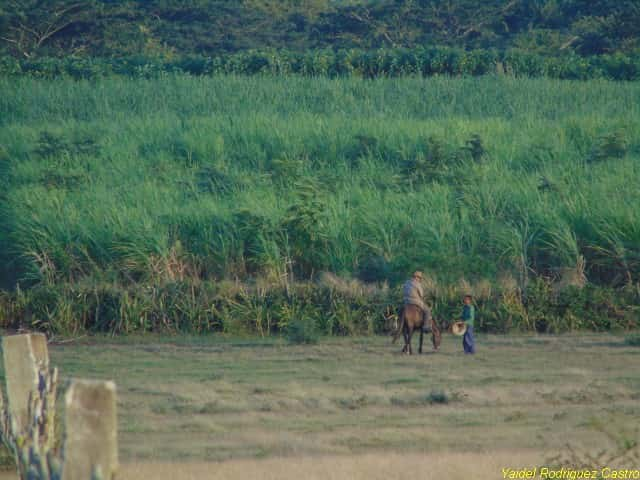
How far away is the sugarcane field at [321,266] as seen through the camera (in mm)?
8734

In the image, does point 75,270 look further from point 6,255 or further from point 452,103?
point 452,103

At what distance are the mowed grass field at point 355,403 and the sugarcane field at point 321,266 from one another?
0.15 feet

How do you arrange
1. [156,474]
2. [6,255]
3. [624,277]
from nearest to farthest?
[156,474]
[624,277]
[6,255]

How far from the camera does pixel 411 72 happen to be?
105 feet

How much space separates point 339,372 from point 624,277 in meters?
6.83

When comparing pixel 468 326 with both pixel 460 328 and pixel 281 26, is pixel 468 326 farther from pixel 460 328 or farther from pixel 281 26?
pixel 281 26

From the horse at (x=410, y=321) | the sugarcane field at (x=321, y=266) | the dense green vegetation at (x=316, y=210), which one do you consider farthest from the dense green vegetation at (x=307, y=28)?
the horse at (x=410, y=321)

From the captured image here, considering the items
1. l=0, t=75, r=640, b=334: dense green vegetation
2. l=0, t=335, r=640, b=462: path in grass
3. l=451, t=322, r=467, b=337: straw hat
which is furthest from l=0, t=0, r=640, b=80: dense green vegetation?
l=451, t=322, r=467, b=337: straw hat

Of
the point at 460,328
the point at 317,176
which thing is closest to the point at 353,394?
the point at 460,328

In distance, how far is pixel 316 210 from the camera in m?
18.1

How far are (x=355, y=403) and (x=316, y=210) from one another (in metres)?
7.76

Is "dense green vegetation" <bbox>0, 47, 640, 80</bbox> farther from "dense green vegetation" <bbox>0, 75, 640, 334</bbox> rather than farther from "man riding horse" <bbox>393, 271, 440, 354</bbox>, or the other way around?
"man riding horse" <bbox>393, 271, 440, 354</bbox>

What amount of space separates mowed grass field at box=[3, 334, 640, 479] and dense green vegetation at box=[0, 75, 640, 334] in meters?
0.89

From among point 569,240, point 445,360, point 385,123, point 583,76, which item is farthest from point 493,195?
point 583,76
